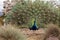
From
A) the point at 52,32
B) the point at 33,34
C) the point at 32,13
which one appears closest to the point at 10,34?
the point at 52,32

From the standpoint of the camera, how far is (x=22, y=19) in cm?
436

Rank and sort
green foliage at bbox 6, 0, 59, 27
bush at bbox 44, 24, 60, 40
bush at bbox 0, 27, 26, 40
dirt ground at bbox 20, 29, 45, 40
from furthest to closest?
green foliage at bbox 6, 0, 59, 27 < dirt ground at bbox 20, 29, 45, 40 < bush at bbox 44, 24, 60, 40 < bush at bbox 0, 27, 26, 40

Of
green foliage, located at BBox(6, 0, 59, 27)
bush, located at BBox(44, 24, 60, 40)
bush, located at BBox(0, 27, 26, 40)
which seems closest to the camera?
bush, located at BBox(0, 27, 26, 40)

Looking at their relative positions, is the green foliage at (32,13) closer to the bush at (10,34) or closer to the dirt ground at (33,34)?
the dirt ground at (33,34)

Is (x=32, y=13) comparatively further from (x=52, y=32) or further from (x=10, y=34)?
Result: (x=10, y=34)

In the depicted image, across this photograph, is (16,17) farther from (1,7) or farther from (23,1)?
(1,7)

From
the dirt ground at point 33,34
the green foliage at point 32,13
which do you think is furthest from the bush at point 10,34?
the green foliage at point 32,13

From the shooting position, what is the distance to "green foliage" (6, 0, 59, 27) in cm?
434

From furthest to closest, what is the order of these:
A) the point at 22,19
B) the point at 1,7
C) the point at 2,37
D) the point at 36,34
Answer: the point at 1,7 < the point at 22,19 < the point at 36,34 < the point at 2,37

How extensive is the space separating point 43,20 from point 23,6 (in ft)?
1.72

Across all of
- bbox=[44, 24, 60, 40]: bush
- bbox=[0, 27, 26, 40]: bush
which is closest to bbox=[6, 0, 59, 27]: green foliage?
bbox=[44, 24, 60, 40]: bush

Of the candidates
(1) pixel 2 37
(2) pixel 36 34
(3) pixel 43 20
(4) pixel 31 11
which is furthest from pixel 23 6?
(1) pixel 2 37

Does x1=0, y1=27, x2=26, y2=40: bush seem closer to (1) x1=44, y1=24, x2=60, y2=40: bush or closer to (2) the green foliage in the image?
(1) x1=44, y1=24, x2=60, y2=40: bush

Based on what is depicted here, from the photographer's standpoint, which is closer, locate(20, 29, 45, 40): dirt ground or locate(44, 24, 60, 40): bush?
locate(44, 24, 60, 40): bush
